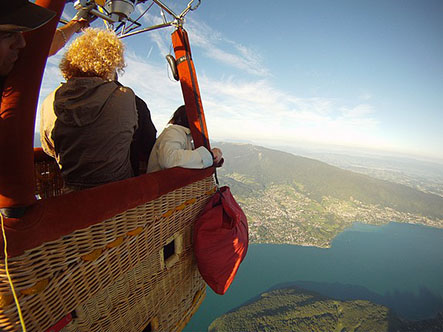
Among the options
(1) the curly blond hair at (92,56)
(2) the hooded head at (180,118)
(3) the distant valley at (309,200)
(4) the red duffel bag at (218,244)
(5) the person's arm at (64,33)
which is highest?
(5) the person's arm at (64,33)

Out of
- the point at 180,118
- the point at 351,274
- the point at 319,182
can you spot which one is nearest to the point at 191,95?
the point at 180,118

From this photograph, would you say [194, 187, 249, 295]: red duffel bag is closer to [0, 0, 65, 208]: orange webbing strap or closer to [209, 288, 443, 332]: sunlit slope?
[0, 0, 65, 208]: orange webbing strap

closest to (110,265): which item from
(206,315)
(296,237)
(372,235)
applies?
(206,315)

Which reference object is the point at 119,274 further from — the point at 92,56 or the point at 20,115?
the point at 92,56

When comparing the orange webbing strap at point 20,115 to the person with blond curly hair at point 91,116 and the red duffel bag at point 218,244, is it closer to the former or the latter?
the person with blond curly hair at point 91,116

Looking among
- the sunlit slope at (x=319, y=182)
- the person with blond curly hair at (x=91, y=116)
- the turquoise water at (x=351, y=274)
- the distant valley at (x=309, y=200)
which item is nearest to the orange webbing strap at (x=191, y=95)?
the person with blond curly hair at (x=91, y=116)

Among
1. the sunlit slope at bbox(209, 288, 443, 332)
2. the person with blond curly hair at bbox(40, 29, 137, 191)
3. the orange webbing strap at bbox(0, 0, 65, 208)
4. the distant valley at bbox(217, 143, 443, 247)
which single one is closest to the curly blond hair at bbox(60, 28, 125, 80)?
the person with blond curly hair at bbox(40, 29, 137, 191)
